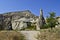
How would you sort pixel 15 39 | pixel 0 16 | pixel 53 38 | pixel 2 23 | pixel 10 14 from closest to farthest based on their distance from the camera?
pixel 53 38 → pixel 15 39 → pixel 2 23 → pixel 0 16 → pixel 10 14

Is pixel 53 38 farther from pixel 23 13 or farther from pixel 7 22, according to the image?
pixel 23 13

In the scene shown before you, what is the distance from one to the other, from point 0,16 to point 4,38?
175 ft

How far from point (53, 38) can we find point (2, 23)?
164ft

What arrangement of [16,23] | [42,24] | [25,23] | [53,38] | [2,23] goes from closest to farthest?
[53,38] → [42,24] → [25,23] → [16,23] → [2,23]

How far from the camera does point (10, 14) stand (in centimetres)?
7212

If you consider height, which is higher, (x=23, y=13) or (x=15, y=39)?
(x=23, y=13)

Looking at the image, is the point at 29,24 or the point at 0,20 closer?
the point at 29,24

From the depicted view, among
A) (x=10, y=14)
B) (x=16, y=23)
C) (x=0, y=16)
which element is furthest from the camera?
(x=10, y=14)

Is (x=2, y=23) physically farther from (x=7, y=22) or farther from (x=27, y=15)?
(x=27, y=15)

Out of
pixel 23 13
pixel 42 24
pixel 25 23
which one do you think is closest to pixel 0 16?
pixel 23 13

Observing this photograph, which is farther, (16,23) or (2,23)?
(2,23)

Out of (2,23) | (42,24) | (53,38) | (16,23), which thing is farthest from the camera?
(2,23)

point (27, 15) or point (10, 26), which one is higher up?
point (27, 15)

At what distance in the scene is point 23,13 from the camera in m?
70.9
